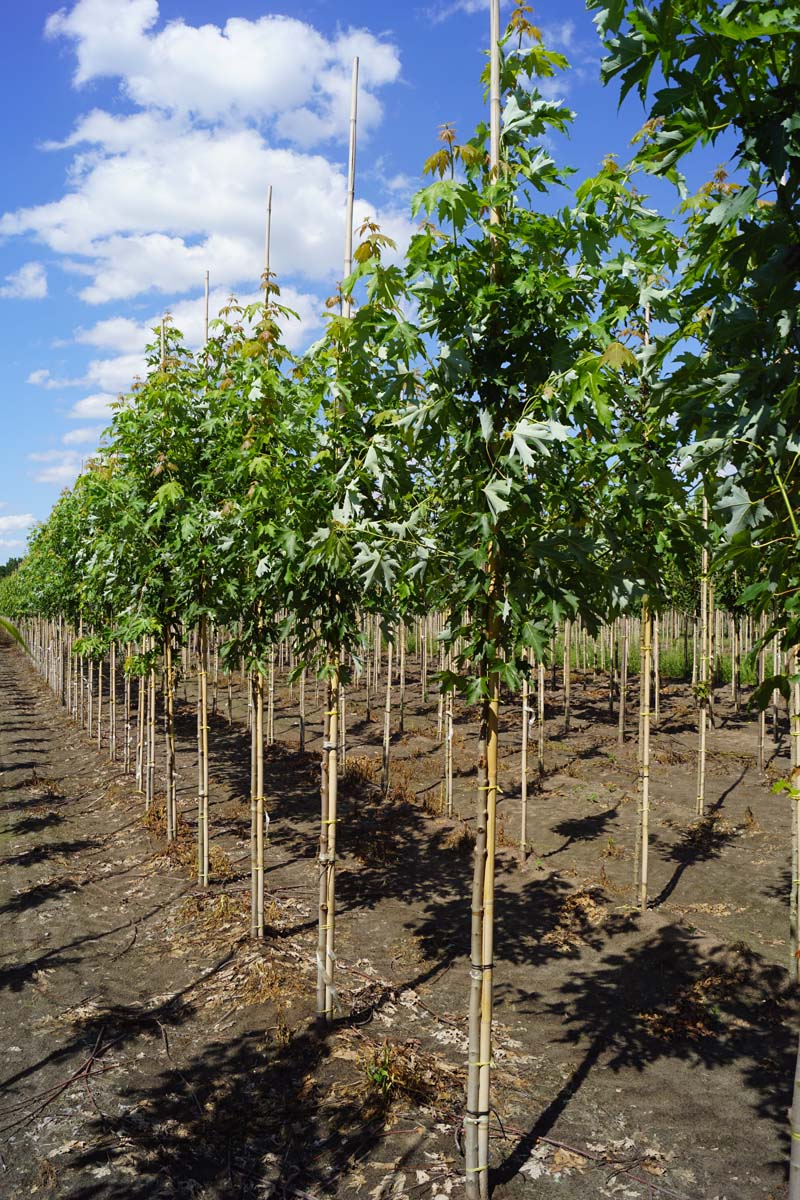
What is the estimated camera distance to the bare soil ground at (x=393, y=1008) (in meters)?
4.93

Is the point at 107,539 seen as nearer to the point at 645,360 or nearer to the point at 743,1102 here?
the point at 645,360

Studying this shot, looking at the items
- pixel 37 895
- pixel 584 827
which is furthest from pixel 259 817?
pixel 584 827

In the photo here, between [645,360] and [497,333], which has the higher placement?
[497,333]

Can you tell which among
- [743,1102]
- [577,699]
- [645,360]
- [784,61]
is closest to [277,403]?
[645,360]

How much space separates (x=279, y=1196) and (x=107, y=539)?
7166 mm

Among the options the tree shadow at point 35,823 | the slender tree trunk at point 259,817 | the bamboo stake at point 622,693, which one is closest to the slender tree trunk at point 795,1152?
the slender tree trunk at point 259,817

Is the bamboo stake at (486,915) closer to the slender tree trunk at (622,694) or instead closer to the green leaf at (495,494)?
the green leaf at (495,494)

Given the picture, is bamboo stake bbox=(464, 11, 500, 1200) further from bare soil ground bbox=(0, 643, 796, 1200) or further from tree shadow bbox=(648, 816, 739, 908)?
tree shadow bbox=(648, 816, 739, 908)

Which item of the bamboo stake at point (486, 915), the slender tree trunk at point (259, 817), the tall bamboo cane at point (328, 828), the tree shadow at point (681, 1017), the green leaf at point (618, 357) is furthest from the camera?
the slender tree trunk at point (259, 817)

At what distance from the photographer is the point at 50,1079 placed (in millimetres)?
5758

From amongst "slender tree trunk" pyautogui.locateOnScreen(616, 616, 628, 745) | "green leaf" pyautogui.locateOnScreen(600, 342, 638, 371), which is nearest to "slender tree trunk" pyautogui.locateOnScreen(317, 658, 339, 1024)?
"green leaf" pyautogui.locateOnScreen(600, 342, 638, 371)

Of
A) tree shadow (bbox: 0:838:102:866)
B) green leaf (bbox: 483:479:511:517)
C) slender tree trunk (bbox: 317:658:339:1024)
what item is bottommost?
tree shadow (bbox: 0:838:102:866)

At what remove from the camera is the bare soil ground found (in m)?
4.93

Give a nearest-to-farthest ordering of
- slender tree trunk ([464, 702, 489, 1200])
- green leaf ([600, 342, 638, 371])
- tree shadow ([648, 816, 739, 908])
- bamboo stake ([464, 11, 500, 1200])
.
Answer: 1. green leaf ([600, 342, 638, 371])
2. bamboo stake ([464, 11, 500, 1200])
3. slender tree trunk ([464, 702, 489, 1200])
4. tree shadow ([648, 816, 739, 908])
